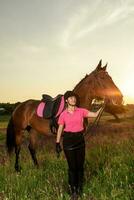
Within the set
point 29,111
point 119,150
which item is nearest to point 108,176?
point 119,150

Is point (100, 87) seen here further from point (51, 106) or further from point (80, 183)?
point (80, 183)

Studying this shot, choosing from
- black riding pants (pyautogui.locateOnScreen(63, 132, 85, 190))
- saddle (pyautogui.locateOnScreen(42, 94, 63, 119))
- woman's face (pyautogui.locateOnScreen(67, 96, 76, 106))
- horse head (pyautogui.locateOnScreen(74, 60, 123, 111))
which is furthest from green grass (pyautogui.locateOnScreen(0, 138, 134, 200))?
saddle (pyautogui.locateOnScreen(42, 94, 63, 119))

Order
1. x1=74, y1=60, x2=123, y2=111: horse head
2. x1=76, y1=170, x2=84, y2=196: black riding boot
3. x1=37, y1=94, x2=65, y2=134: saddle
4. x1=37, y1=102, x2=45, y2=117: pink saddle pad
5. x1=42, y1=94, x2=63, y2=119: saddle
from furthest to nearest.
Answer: x1=37, y1=102, x2=45, y2=117: pink saddle pad
x1=42, y1=94, x2=63, y2=119: saddle
x1=37, y1=94, x2=65, y2=134: saddle
x1=74, y1=60, x2=123, y2=111: horse head
x1=76, y1=170, x2=84, y2=196: black riding boot

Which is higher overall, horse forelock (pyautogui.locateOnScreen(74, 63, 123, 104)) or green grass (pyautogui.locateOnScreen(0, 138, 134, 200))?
horse forelock (pyautogui.locateOnScreen(74, 63, 123, 104))

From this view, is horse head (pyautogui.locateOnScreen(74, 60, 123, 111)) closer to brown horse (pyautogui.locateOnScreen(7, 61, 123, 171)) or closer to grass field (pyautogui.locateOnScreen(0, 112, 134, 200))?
brown horse (pyautogui.locateOnScreen(7, 61, 123, 171))

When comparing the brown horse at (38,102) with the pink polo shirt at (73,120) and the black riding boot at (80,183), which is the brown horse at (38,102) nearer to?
the pink polo shirt at (73,120)

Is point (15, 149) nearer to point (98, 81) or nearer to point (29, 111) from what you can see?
point (29, 111)

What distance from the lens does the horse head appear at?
10609 millimetres

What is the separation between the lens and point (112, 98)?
10539 mm

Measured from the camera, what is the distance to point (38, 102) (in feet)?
44.3

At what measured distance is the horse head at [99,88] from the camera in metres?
10.6

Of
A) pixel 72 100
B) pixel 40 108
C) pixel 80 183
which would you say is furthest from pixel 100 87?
pixel 80 183

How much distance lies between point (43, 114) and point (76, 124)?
4.61m

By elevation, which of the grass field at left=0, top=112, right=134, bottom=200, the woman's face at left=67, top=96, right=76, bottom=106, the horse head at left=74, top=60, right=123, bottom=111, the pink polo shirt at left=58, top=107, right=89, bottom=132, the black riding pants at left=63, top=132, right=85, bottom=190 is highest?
the horse head at left=74, top=60, right=123, bottom=111
